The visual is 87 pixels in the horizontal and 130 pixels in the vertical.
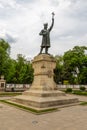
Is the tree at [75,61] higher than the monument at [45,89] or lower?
higher

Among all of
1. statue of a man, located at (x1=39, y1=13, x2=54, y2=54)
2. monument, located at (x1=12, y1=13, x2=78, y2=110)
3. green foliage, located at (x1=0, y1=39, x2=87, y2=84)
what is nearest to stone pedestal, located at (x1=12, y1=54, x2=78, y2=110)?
monument, located at (x1=12, y1=13, x2=78, y2=110)

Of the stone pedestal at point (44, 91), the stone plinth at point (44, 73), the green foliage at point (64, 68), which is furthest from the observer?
the green foliage at point (64, 68)

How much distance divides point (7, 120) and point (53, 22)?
45.8 feet

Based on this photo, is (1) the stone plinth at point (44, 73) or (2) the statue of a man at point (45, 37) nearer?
(1) the stone plinth at point (44, 73)

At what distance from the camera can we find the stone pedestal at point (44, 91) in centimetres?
1778

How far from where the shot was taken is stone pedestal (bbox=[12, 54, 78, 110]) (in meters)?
17.8

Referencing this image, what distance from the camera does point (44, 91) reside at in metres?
19.5

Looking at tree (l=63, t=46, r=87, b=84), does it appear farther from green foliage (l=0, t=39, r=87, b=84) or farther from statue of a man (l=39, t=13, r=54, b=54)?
statue of a man (l=39, t=13, r=54, b=54)

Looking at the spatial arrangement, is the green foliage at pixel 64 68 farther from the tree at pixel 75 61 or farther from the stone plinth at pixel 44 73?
the stone plinth at pixel 44 73

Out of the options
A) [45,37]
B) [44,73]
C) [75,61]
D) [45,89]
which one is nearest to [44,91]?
[45,89]

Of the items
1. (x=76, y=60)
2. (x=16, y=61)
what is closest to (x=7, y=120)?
(x=76, y=60)

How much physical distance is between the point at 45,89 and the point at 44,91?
450 mm

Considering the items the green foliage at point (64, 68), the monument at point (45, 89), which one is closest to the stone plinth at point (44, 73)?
the monument at point (45, 89)

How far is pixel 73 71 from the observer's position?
59469mm
